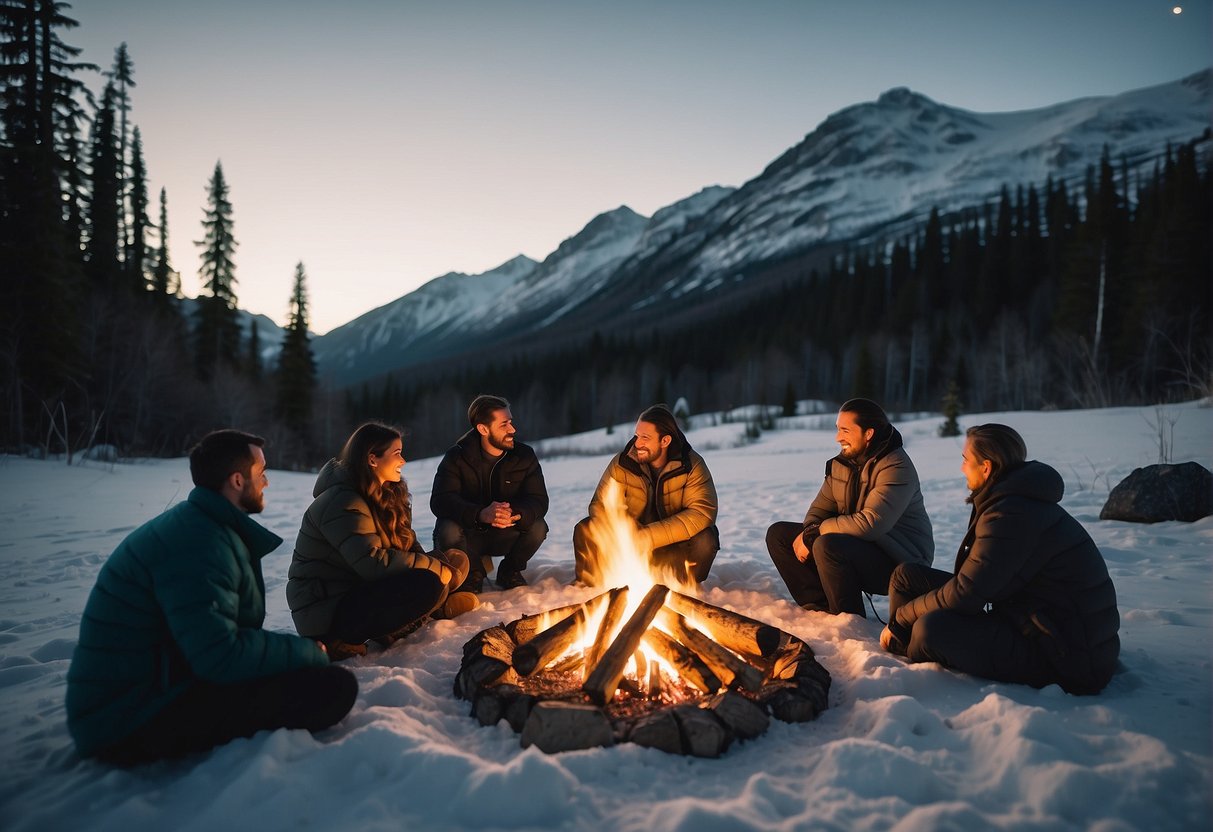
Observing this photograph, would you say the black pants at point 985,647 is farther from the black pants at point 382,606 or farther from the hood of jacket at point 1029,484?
the black pants at point 382,606

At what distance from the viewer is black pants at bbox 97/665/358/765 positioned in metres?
2.58

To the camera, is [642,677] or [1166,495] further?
[1166,495]

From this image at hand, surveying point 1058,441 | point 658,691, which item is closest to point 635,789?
point 658,691

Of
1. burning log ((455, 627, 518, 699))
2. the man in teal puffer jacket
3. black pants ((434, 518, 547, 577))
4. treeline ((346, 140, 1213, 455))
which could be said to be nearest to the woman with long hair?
burning log ((455, 627, 518, 699))

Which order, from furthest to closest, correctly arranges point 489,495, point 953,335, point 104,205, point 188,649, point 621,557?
point 953,335 < point 104,205 < point 489,495 < point 621,557 < point 188,649

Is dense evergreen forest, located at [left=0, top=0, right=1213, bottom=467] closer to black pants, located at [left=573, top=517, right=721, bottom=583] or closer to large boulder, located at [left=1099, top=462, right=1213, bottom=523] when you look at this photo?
large boulder, located at [left=1099, top=462, right=1213, bottom=523]

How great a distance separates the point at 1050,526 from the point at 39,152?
27019 millimetres

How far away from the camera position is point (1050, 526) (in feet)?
10.1

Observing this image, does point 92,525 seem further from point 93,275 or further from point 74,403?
point 93,275

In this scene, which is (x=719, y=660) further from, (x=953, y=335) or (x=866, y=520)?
(x=953, y=335)

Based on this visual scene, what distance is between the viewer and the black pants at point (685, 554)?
5.22 m

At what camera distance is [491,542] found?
5.55 metres

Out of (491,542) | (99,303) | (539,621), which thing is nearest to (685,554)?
(539,621)

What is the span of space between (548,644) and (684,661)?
0.80 meters
